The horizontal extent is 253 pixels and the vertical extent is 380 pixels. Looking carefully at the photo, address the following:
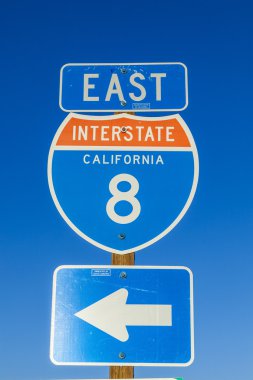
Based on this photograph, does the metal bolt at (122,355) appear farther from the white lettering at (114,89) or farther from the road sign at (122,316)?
the white lettering at (114,89)

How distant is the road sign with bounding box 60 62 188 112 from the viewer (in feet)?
12.6

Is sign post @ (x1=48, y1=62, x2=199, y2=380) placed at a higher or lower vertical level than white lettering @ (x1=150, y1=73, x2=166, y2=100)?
lower

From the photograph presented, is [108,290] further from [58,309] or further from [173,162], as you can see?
[173,162]

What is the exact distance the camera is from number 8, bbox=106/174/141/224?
11.4ft

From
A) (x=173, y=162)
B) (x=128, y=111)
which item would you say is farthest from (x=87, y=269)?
(x=128, y=111)

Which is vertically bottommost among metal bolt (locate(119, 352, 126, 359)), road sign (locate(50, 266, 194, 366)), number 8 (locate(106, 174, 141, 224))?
metal bolt (locate(119, 352, 126, 359))

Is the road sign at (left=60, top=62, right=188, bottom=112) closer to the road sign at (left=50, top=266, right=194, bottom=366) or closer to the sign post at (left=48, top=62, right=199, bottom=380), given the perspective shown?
the sign post at (left=48, top=62, right=199, bottom=380)

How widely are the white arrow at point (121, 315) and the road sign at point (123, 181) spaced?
32 cm

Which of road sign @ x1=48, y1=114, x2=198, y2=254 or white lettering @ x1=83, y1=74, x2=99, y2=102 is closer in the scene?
road sign @ x1=48, y1=114, x2=198, y2=254

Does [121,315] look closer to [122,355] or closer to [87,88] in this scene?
[122,355]

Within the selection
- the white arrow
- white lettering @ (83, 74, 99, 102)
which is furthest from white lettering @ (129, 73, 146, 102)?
the white arrow

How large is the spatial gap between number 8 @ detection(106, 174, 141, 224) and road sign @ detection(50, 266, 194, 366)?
0.95 ft

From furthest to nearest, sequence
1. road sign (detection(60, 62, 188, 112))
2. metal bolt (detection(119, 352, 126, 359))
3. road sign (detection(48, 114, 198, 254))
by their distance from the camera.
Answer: road sign (detection(60, 62, 188, 112)) → road sign (detection(48, 114, 198, 254)) → metal bolt (detection(119, 352, 126, 359))

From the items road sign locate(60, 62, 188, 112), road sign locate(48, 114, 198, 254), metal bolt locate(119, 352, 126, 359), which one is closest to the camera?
metal bolt locate(119, 352, 126, 359)
